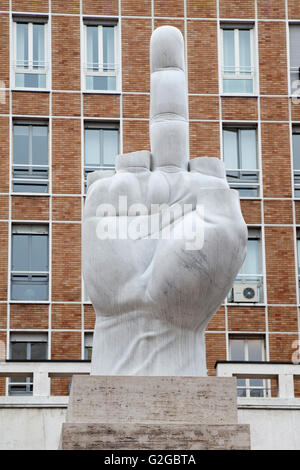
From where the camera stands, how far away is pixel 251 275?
114 feet

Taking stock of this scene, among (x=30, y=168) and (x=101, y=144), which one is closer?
(x=30, y=168)

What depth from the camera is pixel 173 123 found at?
57.0 feet

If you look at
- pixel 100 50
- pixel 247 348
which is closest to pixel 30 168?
pixel 100 50

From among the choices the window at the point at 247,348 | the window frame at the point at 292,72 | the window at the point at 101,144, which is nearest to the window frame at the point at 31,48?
the window at the point at 101,144

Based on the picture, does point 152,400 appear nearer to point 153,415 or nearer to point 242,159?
point 153,415

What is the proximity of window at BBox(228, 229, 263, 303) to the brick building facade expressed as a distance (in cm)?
4

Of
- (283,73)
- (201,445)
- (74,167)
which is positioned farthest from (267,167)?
(201,445)

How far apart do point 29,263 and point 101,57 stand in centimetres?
598

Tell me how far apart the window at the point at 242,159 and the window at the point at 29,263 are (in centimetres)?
519

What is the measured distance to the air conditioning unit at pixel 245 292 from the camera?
34125 millimetres

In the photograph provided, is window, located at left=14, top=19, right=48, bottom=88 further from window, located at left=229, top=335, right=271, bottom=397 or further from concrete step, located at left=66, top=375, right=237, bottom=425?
concrete step, located at left=66, top=375, right=237, bottom=425

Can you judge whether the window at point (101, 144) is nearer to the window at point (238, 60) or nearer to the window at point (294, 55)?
the window at point (238, 60)

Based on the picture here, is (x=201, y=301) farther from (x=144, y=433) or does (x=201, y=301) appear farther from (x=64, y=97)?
(x=64, y=97)

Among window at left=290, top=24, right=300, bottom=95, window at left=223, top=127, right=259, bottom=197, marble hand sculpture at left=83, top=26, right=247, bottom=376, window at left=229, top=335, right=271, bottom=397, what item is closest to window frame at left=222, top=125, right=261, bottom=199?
window at left=223, top=127, right=259, bottom=197
